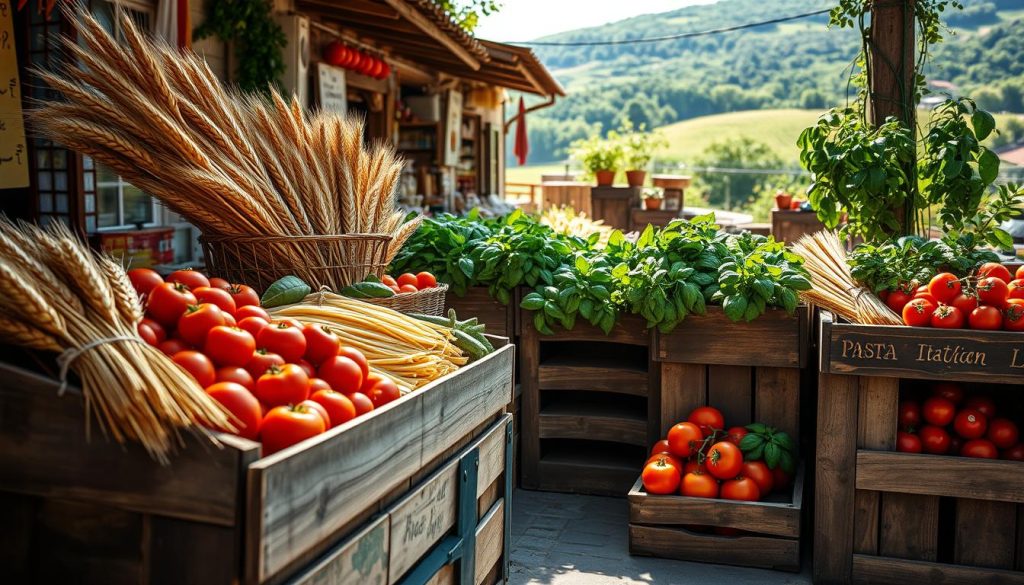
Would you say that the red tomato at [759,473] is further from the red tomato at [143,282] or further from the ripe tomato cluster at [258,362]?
the red tomato at [143,282]

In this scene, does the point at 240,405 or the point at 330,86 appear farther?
the point at 330,86

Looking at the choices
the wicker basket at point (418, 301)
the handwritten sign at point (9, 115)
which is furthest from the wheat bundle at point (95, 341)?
the handwritten sign at point (9, 115)

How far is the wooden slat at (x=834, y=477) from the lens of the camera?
3408mm

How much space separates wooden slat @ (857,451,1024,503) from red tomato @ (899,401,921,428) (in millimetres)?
209

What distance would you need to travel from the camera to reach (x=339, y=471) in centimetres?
176

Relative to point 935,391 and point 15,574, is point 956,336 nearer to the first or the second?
point 935,391

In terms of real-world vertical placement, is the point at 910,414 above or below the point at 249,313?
below

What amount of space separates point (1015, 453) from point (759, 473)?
0.92 meters

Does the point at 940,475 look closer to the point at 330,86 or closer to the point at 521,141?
the point at 330,86

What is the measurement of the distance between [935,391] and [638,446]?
1399 millimetres

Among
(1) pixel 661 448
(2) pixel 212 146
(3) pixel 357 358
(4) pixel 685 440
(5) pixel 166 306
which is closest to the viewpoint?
(5) pixel 166 306

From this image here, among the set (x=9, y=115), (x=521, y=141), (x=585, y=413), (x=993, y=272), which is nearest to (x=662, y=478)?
(x=585, y=413)

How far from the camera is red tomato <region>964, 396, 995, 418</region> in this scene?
11.4ft

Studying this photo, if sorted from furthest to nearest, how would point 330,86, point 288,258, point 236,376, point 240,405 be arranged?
point 330,86, point 288,258, point 236,376, point 240,405
